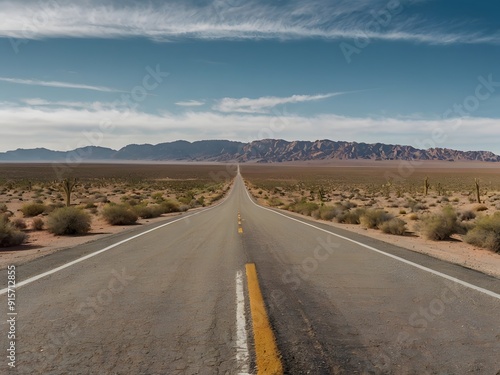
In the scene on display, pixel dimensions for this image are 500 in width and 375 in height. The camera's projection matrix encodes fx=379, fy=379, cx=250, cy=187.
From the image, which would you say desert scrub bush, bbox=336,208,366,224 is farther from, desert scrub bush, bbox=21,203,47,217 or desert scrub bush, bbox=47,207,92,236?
desert scrub bush, bbox=21,203,47,217

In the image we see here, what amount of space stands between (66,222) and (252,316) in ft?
40.4

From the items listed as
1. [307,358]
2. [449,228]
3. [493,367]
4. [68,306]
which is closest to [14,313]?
[68,306]

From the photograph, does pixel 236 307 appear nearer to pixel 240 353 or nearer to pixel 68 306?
pixel 240 353

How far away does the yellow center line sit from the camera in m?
3.39

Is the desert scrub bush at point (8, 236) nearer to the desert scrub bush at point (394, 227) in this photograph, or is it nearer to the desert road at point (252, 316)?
the desert road at point (252, 316)

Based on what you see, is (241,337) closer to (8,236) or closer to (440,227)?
(8,236)

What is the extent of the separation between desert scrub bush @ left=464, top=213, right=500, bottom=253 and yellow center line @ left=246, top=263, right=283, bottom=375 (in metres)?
9.10

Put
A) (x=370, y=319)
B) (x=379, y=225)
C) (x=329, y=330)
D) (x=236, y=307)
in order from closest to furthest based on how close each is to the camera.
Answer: (x=329, y=330) → (x=370, y=319) → (x=236, y=307) → (x=379, y=225)

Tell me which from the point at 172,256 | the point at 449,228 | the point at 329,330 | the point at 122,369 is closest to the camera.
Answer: the point at 122,369

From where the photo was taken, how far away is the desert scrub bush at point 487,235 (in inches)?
449

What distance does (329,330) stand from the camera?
4.29m

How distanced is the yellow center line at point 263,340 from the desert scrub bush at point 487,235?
9.10 m

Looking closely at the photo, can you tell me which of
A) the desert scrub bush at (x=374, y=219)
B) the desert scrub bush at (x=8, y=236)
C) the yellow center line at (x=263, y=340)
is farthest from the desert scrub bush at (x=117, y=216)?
the yellow center line at (x=263, y=340)

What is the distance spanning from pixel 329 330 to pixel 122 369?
223 cm
